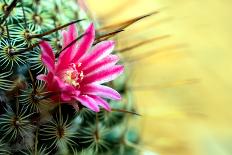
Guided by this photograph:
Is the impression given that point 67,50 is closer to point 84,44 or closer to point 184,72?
point 84,44

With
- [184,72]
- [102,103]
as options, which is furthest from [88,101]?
[184,72]

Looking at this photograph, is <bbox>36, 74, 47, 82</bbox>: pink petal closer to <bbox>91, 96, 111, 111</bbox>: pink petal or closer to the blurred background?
<bbox>91, 96, 111, 111</bbox>: pink petal

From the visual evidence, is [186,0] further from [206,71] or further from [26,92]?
[26,92]

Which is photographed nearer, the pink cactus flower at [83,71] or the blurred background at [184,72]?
the pink cactus flower at [83,71]

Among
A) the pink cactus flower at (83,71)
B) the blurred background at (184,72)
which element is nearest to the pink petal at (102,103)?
the pink cactus flower at (83,71)

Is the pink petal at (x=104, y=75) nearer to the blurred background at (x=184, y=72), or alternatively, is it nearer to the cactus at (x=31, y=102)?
the cactus at (x=31, y=102)
